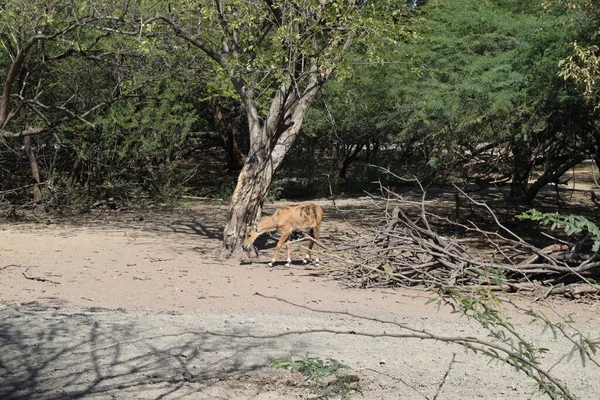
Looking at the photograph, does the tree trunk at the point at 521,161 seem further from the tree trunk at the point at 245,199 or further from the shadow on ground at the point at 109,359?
the shadow on ground at the point at 109,359

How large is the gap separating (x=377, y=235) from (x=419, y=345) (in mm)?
3702

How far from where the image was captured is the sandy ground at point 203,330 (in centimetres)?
687

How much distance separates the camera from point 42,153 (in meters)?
21.3

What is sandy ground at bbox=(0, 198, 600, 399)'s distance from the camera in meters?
6.87

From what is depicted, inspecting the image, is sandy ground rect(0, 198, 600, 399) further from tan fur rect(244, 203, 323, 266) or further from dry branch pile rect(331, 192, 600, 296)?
tan fur rect(244, 203, 323, 266)

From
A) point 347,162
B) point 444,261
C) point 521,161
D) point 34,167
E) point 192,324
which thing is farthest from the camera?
point 347,162

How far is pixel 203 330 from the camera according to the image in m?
8.63

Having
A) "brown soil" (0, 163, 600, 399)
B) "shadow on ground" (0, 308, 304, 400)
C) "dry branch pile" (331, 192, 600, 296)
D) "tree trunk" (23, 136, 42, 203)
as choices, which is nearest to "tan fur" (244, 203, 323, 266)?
"brown soil" (0, 163, 600, 399)

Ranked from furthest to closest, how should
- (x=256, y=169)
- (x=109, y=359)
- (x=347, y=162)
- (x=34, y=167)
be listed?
(x=347, y=162) < (x=34, y=167) < (x=256, y=169) < (x=109, y=359)

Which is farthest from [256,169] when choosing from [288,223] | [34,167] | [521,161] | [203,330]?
[34,167]

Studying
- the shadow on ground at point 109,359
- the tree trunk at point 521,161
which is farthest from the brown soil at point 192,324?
the tree trunk at point 521,161

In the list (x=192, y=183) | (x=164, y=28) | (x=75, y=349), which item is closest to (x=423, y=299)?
(x=75, y=349)

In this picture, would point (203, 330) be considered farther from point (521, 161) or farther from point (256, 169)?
point (521, 161)

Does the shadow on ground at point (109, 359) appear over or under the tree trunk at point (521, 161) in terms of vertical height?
under
